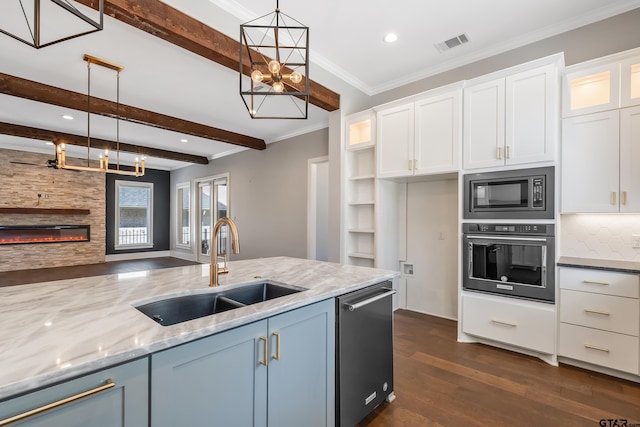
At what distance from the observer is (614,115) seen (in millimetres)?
2504

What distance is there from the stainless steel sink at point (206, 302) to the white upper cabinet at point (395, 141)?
89.9 inches

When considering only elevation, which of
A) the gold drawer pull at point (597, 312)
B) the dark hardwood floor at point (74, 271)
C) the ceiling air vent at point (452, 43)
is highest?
the ceiling air vent at point (452, 43)

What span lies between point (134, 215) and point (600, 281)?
10.2 metres

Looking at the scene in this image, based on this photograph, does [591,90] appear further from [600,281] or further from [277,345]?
[277,345]

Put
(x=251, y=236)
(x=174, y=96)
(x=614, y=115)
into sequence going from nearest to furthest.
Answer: (x=614, y=115), (x=174, y=96), (x=251, y=236)

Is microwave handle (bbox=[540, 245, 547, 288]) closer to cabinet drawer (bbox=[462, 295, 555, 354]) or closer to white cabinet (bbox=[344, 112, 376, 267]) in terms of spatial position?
cabinet drawer (bbox=[462, 295, 555, 354])

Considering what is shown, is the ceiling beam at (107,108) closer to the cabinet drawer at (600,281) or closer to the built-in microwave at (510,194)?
the built-in microwave at (510,194)

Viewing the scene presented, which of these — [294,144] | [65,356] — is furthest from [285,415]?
[294,144]

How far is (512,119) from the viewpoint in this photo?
280cm

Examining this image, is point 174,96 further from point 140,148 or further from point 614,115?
point 614,115

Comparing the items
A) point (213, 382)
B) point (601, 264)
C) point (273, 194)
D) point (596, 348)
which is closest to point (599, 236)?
point (601, 264)

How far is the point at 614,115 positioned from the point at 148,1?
12.6 feet

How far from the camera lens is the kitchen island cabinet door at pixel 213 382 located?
1007mm

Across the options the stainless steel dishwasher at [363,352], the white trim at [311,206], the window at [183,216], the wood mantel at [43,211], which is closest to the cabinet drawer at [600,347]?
the stainless steel dishwasher at [363,352]
